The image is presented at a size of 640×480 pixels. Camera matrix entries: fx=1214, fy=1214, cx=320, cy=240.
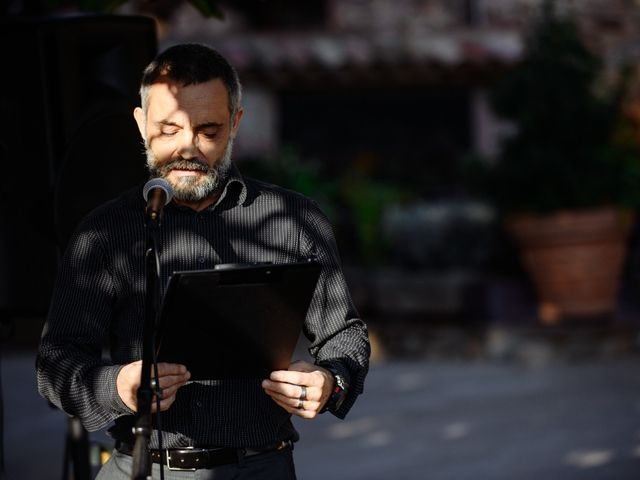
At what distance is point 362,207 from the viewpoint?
1044 centimetres

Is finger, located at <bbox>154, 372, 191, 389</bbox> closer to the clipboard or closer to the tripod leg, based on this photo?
the clipboard

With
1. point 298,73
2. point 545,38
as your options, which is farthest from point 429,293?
point 298,73

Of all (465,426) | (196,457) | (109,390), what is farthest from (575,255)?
(109,390)

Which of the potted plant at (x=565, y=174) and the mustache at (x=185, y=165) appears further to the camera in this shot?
the potted plant at (x=565, y=174)

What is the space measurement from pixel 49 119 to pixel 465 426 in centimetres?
413

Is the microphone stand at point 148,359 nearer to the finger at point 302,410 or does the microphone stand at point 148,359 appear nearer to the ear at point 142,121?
the finger at point 302,410

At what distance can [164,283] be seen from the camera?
8.30 feet

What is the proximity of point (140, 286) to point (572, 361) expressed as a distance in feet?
22.2

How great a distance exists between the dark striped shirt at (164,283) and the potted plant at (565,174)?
20.5ft

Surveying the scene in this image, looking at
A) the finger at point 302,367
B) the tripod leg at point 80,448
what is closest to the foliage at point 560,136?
the tripod leg at point 80,448

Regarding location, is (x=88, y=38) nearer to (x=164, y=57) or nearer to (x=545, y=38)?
(x=164, y=57)

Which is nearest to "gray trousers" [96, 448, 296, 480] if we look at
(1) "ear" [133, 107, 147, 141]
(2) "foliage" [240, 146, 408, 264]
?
(1) "ear" [133, 107, 147, 141]

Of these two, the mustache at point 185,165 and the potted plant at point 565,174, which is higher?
the potted plant at point 565,174

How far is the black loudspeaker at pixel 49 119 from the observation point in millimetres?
3344
